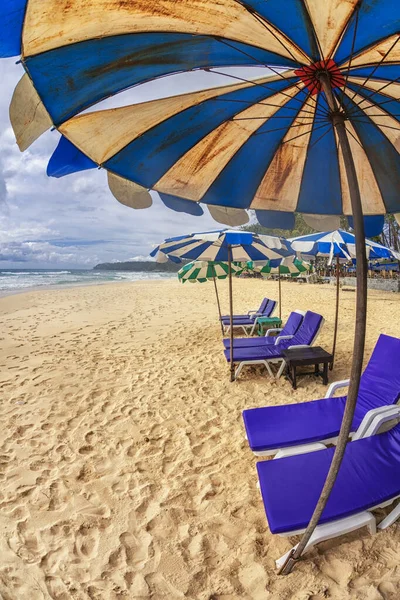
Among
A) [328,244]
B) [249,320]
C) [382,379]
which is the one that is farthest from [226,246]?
[249,320]

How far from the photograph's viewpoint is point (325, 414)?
11.1 ft

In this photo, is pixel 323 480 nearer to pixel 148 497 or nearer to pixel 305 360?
pixel 148 497

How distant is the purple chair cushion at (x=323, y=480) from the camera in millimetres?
2123

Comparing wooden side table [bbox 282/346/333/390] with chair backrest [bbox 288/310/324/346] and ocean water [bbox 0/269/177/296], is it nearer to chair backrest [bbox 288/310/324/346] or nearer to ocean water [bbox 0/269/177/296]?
chair backrest [bbox 288/310/324/346]

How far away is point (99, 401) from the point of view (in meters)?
4.81

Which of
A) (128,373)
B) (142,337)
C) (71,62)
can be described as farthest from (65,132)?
(142,337)

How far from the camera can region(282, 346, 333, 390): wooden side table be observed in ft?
16.8

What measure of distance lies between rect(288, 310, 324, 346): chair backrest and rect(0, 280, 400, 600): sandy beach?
83 centimetres

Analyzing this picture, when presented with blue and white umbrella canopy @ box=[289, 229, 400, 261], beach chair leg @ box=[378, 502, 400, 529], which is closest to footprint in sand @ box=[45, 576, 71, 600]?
beach chair leg @ box=[378, 502, 400, 529]

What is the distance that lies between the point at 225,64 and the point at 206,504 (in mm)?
3577

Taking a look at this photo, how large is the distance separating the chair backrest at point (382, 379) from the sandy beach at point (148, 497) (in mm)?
1164

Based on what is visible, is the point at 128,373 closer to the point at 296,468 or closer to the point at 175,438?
the point at 175,438

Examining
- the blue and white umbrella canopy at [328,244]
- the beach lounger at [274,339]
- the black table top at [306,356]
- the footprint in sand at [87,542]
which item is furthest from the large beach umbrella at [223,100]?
the beach lounger at [274,339]

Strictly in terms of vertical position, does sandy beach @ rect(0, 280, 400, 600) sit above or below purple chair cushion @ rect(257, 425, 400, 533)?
below
